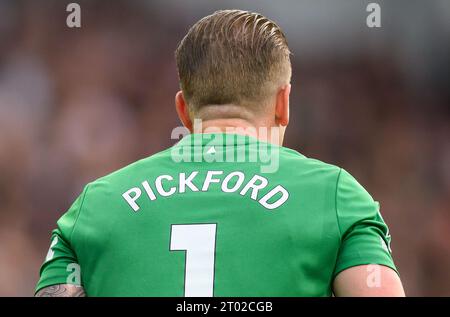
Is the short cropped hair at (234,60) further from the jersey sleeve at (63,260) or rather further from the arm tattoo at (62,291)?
the arm tattoo at (62,291)

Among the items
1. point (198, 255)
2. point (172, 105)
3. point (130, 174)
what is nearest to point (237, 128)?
point (130, 174)

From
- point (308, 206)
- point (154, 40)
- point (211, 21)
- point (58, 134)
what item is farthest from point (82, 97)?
point (308, 206)


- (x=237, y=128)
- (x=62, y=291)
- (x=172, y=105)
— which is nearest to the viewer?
(x=62, y=291)

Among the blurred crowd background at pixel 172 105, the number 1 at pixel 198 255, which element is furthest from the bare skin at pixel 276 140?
the blurred crowd background at pixel 172 105

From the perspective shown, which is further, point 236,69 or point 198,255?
point 236,69

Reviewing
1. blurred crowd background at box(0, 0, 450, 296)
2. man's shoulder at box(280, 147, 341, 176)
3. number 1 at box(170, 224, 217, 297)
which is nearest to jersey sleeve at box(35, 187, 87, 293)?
number 1 at box(170, 224, 217, 297)

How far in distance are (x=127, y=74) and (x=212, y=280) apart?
15.8ft

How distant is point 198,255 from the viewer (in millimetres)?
1811

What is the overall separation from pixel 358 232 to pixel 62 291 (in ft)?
2.36

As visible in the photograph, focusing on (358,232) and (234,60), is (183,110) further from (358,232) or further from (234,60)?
(358,232)

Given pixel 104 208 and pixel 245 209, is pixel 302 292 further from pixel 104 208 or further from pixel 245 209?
pixel 104 208

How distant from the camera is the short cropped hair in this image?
6.94 feet

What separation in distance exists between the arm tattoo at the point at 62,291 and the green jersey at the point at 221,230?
0.05 ft

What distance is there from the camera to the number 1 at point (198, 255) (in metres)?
1.80
